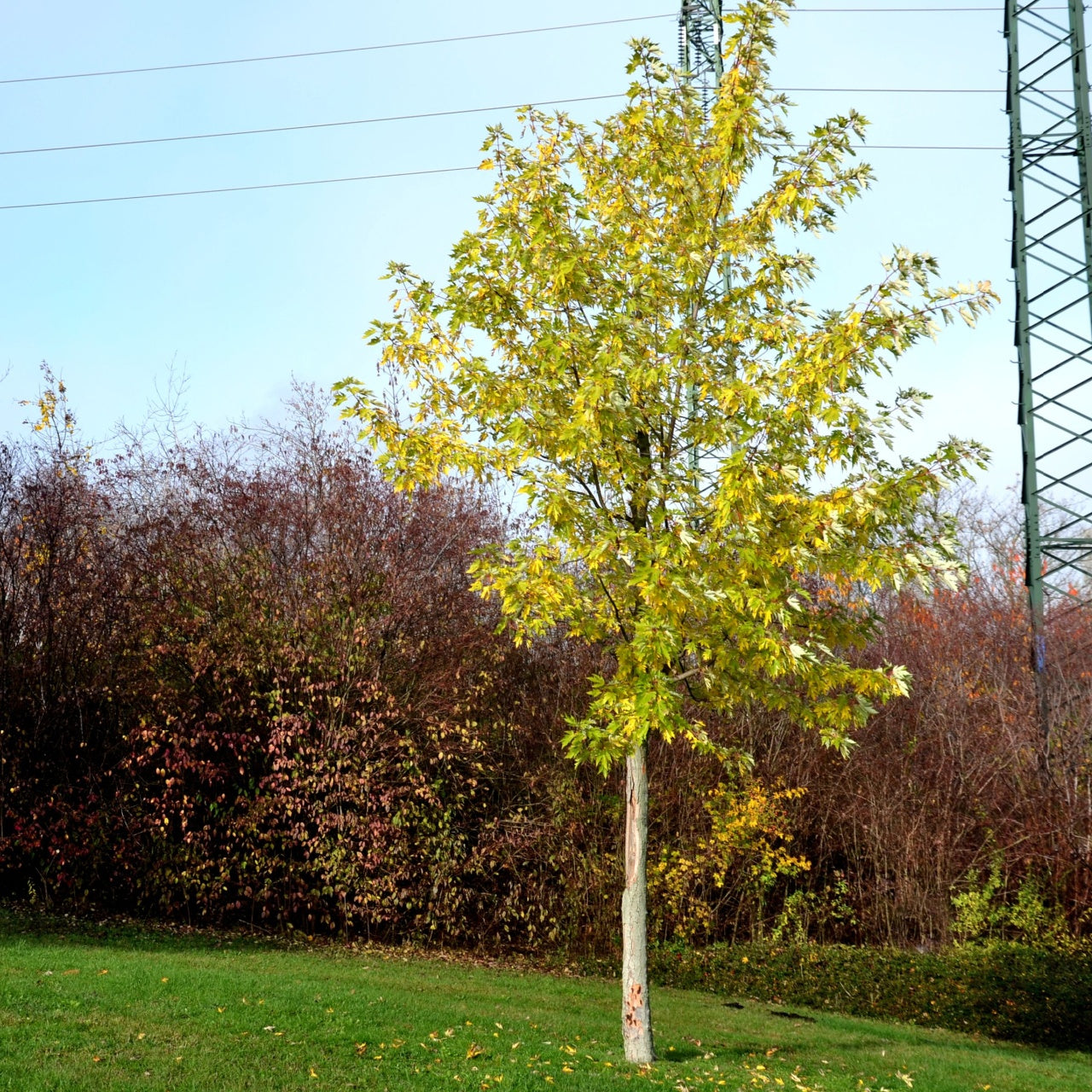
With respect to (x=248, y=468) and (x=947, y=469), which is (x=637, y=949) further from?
(x=248, y=468)

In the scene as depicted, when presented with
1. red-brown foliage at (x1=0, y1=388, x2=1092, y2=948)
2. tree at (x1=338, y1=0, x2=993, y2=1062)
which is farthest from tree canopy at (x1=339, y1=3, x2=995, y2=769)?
red-brown foliage at (x1=0, y1=388, x2=1092, y2=948)

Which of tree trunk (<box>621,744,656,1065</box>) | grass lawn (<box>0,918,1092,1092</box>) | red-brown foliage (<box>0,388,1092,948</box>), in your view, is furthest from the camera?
red-brown foliage (<box>0,388,1092,948</box>)

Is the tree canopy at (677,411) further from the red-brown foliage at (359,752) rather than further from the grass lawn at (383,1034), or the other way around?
the red-brown foliage at (359,752)

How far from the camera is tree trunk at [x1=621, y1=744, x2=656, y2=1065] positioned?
22.2ft

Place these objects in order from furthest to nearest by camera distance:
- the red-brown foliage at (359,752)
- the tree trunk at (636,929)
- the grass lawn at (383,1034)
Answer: the red-brown foliage at (359,752), the tree trunk at (636,929), the grass lawn at (383,1034)

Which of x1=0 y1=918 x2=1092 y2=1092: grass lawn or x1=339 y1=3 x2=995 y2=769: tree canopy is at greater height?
x1=339 y1=3 x2=995 y2=769: tree canopy

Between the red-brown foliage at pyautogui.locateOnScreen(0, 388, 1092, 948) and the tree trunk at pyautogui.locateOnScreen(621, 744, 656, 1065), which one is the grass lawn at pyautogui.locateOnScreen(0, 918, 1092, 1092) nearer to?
the tree trunk at pyautogui.locateOnScreen(621, 744, 656, 1065)

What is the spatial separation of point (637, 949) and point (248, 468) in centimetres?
831

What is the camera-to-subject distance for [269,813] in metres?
12.0

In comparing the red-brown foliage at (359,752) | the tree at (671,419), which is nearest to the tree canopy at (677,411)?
the tree at (671,419)

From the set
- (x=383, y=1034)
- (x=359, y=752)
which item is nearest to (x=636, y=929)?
(x=383, y=1034)

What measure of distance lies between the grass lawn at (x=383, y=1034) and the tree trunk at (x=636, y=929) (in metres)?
0.21

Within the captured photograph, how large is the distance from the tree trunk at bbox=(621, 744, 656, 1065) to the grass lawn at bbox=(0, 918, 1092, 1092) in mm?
211

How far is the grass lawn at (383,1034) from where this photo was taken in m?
5.93
